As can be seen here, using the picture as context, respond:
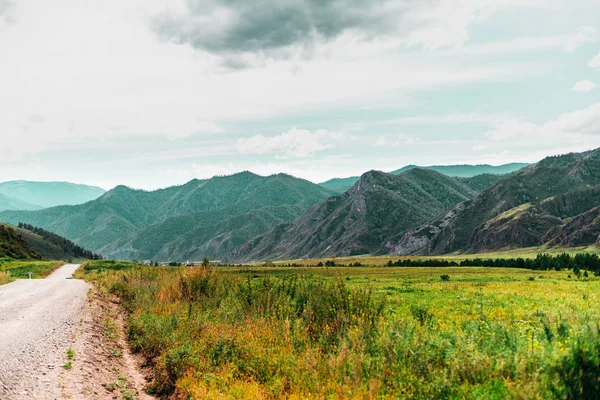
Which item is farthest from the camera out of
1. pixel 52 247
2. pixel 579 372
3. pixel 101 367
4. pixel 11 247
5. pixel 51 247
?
pixel 52 247

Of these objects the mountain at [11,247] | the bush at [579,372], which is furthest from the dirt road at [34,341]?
the mountain at [11,247]

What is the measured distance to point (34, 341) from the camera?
1480cm

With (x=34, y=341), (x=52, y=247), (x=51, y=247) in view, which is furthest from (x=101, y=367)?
(x=52, y=247)

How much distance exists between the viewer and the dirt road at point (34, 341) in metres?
10.8

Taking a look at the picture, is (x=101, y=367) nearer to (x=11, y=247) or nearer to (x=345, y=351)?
(x=345, y=351)

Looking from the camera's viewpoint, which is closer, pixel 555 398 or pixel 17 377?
pixel 555 398

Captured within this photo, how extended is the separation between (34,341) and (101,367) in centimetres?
302

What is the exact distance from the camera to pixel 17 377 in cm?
1112

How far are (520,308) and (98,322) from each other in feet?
69.6

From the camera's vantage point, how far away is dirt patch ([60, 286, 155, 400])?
11.6 meters

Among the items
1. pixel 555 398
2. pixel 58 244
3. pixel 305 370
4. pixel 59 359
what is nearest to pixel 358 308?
pixel 305 370

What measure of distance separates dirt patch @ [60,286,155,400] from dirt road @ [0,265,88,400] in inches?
13.7

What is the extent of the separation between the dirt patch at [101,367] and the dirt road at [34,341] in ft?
1.14

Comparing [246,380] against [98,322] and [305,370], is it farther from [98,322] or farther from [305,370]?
[98,322]
